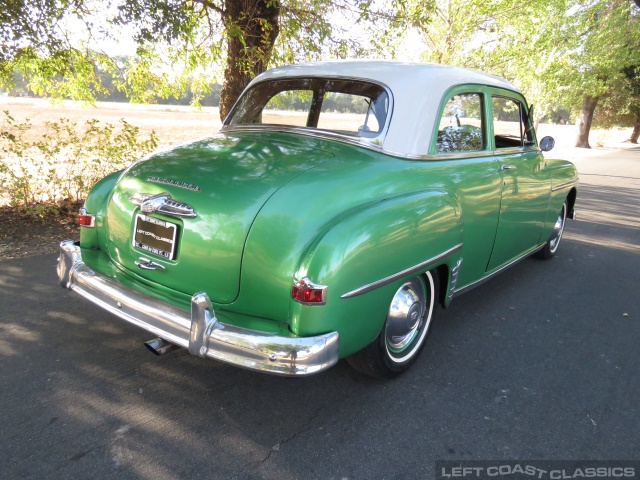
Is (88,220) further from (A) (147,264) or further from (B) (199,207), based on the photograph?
(B) (199,207)

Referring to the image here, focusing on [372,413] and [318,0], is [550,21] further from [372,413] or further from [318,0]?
[372,413]

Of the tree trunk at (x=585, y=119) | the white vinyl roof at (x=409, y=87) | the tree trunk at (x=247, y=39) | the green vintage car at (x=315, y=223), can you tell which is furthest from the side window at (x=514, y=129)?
the tree trunk at (x=585, y=119)

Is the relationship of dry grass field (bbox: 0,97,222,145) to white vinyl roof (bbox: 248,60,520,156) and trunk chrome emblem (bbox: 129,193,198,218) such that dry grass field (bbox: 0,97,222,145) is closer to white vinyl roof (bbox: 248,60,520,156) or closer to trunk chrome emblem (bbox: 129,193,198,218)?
white vinyl roof (bbox: 248,60,520,156)

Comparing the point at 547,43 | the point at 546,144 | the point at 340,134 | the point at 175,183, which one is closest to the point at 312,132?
the point at 340,134

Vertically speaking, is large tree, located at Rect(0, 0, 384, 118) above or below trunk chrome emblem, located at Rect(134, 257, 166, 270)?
above

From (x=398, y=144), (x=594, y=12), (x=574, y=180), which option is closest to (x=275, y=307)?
(x=398, y=144)

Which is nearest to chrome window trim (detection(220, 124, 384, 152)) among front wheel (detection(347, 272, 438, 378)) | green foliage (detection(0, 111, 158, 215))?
front wheel (detection(347, 272, 438, 378))

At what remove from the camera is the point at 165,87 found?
8.62 meters

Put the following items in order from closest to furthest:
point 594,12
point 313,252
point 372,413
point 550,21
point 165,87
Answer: point 313,252, point 372,413, point 165,87, point 550,21, point 594,12

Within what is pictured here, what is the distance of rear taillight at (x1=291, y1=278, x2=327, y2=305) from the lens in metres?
2.06

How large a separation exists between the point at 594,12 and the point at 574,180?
2081 cm

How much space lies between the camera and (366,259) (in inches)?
87.0

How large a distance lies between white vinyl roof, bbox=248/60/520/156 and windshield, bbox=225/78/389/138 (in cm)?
7

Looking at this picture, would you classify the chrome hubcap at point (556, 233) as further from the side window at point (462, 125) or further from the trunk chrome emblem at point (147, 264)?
the trunk chrome emblem at point (147, 264)
